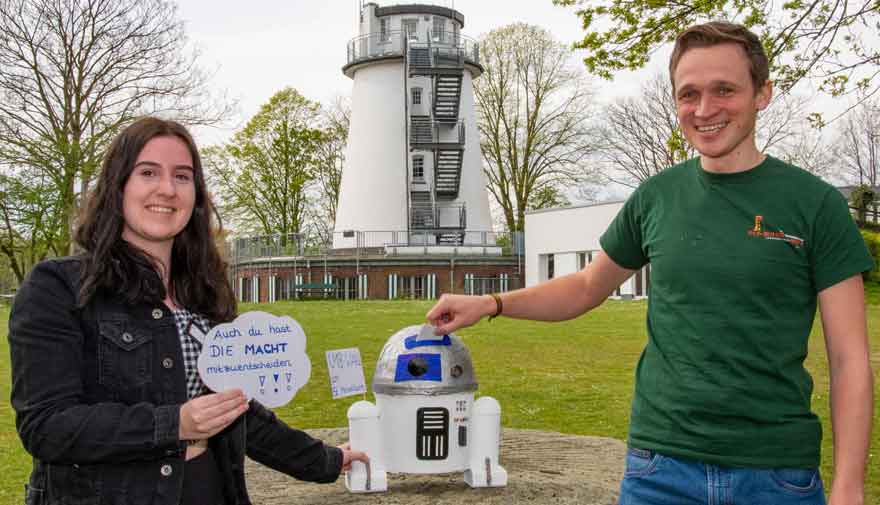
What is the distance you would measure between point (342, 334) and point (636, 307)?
35.0ft

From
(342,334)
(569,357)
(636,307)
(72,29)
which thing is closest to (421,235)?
(636,307)

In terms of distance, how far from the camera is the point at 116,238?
2709 millimetres

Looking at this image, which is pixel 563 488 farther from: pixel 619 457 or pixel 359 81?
pixel 359 81

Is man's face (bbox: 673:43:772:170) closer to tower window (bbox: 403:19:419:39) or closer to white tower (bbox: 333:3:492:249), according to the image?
white tower (bbox: 333:3:492:249)

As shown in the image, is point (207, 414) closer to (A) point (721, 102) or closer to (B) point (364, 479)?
(A) point (721, 102)

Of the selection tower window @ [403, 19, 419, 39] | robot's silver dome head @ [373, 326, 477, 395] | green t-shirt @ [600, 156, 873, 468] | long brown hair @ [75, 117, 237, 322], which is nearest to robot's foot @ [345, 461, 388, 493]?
robot's silver dome head @ [373, 326, 477, 395]

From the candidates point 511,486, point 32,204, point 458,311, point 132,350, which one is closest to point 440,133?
point 32,204

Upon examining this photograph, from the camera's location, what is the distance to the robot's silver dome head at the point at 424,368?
4137 mm

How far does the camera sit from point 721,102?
2480 millimetres

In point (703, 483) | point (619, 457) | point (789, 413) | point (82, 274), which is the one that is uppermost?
point (82, 274)

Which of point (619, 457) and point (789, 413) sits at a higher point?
point (789, 413)

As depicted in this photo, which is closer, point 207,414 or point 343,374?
point 207,414

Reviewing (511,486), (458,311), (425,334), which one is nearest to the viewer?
(458,311)

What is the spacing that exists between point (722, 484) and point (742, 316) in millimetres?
437
